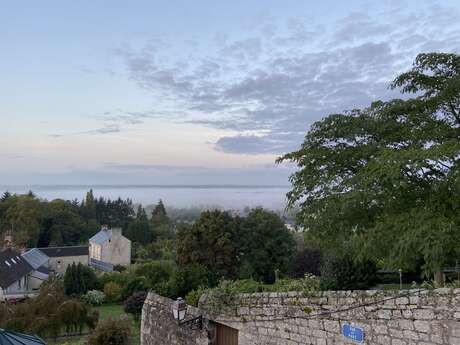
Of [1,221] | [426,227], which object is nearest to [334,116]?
[426,227]

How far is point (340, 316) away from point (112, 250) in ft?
157

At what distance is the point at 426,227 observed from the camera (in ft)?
19.4

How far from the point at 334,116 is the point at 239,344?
16.0 feet

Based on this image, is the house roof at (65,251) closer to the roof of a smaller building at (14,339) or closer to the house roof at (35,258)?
the house roof at (35,258)

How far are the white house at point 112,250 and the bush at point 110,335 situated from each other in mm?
36281

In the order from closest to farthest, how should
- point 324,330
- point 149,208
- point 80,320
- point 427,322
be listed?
point 427,322, point 324,330, point 80,320, point 149,208

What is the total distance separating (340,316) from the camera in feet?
18.3

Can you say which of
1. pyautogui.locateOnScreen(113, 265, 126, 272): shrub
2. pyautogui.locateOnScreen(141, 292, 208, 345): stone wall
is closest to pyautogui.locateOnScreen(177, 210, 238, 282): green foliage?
pyautogui.locateOnScreen(141, 292, 208, 345): stone wall

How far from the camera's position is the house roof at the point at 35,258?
41125 mm

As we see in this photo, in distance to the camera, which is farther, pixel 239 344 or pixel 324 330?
pixel 239 344

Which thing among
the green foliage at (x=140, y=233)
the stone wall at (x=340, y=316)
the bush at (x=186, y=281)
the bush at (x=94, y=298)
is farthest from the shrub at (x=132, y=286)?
the green foliage at (x=140, y=233)

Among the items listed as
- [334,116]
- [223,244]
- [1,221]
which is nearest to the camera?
[334,116]

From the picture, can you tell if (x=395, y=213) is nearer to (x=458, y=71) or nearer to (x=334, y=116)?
(x=334, y=116)

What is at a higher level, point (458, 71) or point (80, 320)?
point (458, 71)
